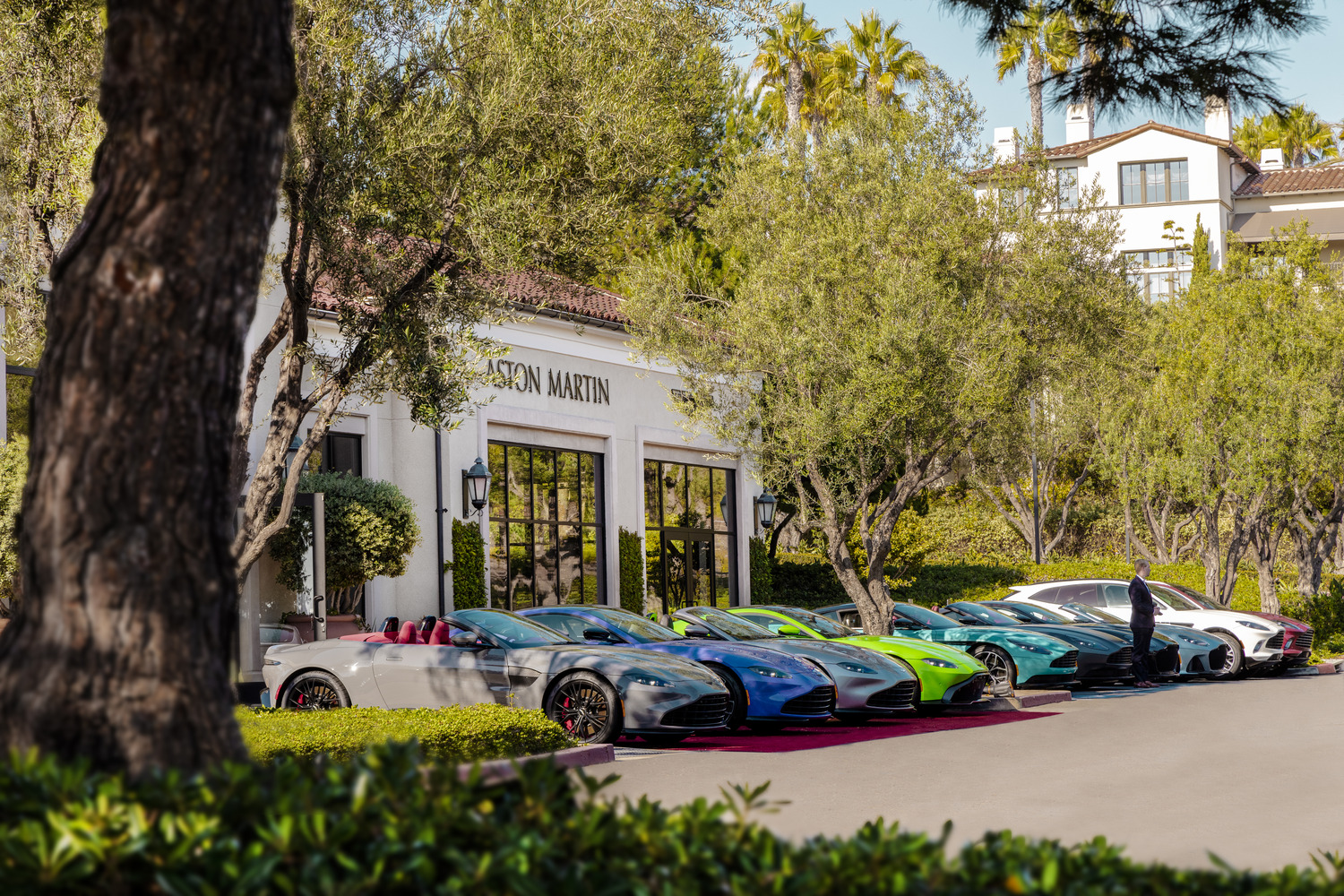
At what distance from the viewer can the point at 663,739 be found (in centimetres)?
1331

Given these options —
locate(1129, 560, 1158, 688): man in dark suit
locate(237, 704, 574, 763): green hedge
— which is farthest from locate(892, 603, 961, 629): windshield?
locate(237, 704, 574, 763): green hedge

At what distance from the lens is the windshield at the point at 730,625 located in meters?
16.1

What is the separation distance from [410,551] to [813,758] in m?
10.4

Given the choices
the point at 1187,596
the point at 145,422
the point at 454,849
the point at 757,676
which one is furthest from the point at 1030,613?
the point at 454,849

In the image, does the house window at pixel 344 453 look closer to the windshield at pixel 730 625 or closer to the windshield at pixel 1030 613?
the windshield at pixel 730 625

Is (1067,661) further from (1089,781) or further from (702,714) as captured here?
(1089,781)

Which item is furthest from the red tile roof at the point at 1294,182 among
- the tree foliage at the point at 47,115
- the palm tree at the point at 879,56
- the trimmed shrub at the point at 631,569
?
the tree foliage at the point at 47,115

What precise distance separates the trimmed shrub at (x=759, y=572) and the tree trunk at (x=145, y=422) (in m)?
28.0

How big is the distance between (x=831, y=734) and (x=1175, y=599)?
12.7 meters

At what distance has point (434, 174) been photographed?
12344 millimetres

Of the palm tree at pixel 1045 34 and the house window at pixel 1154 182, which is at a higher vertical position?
the house window at pixel 1154 182

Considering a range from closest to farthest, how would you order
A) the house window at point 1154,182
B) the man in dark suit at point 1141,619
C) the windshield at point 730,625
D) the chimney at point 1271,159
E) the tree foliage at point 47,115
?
the tree foliage at point 47,115
the windshield at point 730,625
the man in dark suit at point 1141,619
the house window at point 1154,182
the chimney at point 1271,159

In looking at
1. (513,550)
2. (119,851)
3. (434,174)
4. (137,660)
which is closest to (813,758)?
(434,174)

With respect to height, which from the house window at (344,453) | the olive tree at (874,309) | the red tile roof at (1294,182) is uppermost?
the red tile roof at (1294,182)
